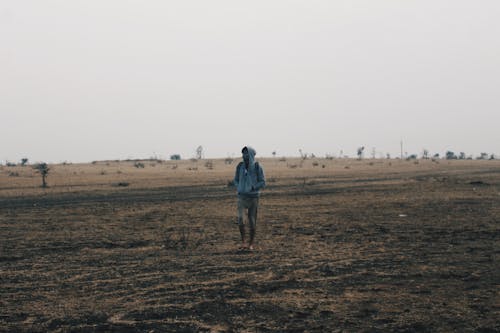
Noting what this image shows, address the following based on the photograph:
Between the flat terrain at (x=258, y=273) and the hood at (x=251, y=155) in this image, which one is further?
the hood at (x=251, y=155)

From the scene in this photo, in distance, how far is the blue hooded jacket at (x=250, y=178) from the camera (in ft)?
38.0

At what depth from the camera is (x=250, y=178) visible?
1162 cm

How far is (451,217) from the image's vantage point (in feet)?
54.6

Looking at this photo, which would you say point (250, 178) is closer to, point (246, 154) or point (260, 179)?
point (260, 179)

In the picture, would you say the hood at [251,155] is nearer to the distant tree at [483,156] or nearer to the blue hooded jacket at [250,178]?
the blue hooded jacket at [250,178]

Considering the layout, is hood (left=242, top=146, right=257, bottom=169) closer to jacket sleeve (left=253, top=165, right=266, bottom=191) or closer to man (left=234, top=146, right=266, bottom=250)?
man (left=234, top=146, right=266, bottom=250)

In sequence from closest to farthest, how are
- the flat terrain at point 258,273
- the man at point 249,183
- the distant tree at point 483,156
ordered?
→ the flat terrain at point 258,273 → the man at point 249,183 → the distant tree at point 483,156

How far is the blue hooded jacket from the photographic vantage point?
1159cm

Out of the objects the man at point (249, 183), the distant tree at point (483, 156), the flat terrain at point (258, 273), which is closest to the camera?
the flat terrain at point (258, 273)

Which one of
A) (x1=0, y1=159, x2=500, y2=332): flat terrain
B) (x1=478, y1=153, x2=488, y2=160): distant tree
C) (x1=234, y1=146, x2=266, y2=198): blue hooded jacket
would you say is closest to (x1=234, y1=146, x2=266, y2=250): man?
(x1=234, y1=146, x2=266, y2=198): blue hooded jacket

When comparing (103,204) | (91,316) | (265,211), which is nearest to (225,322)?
(91,316)

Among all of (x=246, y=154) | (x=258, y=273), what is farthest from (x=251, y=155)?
(x=258, y=273)

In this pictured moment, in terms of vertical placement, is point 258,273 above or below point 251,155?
below

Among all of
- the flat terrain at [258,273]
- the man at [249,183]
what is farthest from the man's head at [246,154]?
the flat terrain at [258,273]
